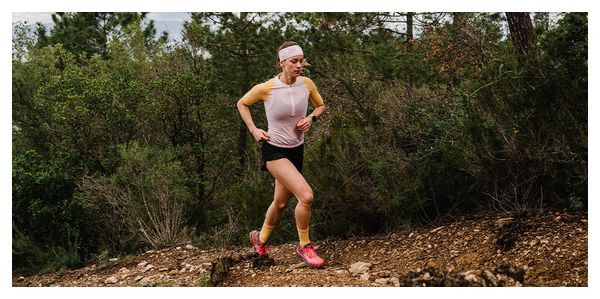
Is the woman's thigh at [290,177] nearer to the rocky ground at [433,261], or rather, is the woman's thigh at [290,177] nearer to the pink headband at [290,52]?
the rocky ground at [433,261]

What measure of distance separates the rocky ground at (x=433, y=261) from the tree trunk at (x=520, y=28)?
1.96 m

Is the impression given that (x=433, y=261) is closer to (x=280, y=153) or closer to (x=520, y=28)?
(x=280, y=153)

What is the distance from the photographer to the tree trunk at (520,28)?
7387 mm

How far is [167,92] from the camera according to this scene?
16.5m

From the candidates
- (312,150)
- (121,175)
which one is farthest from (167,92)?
(312,150)

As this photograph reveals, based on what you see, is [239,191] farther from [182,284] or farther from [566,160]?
[566,160]

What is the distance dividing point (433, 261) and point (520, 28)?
2944mm

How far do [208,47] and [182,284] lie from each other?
11.7 m

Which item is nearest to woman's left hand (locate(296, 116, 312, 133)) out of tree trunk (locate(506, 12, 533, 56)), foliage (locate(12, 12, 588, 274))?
foliage (locate(12, 12, 588, 274))

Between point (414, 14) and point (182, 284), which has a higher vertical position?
point (414, 14)

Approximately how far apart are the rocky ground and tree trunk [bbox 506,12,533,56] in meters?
1.96

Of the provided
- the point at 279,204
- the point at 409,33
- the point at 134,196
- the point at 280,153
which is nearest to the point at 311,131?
the point at 134,196

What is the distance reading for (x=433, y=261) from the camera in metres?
6.33

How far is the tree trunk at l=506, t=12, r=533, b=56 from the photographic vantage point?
739 cm
